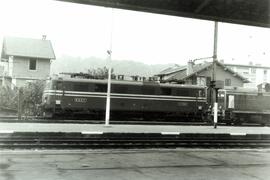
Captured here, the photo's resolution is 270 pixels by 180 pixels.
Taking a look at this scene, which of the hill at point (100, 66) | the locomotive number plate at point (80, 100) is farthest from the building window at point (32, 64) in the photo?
the hill at point (100, 66)

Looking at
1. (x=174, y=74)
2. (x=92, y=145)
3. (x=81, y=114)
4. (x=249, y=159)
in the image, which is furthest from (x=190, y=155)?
(x=174, y=74)

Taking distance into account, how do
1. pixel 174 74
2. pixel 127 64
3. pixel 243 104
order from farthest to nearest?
1. pixel 127 64
2. pixel 174 74
3. pixel 243 104

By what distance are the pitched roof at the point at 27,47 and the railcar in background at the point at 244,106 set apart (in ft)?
68.1

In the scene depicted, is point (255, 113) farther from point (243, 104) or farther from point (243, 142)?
point (243, 142)

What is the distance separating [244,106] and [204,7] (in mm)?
24837

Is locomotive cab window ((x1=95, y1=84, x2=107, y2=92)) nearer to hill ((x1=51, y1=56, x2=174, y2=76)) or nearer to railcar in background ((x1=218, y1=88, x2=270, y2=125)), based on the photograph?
railcar in background ((x1=218, y1=88, x2=270, y2=125))

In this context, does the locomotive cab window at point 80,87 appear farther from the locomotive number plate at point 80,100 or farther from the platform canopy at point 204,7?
the platform canopy at point 204,7

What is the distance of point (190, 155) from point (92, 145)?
138 inches

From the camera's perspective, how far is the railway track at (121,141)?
14094 millimetres

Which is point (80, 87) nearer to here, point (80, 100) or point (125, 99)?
point (80, 100)

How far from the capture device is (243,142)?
17.9 metres

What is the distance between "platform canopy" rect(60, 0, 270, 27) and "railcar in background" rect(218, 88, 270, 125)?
23.1 m

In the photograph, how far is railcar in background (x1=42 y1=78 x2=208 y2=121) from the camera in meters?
29.0

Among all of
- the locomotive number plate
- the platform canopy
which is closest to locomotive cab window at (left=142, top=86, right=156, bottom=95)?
the locomotive number plate
